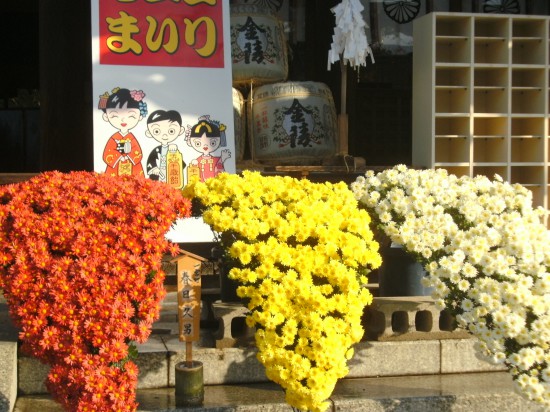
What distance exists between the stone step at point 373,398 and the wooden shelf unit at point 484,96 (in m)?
3.74

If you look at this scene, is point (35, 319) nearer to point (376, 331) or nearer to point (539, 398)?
point (376, 331)

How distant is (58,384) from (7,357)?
63 centimetres

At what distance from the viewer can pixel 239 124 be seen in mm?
8406

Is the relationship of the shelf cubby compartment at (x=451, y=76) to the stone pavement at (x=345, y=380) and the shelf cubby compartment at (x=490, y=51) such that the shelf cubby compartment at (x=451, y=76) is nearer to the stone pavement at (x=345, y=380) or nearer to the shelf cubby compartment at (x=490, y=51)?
the shelf cubby compartment at (x=490, y=51)

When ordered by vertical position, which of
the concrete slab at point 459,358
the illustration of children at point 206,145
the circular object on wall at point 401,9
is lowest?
the concrete slab at point 459,358

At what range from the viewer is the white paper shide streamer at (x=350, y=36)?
8.05 metres

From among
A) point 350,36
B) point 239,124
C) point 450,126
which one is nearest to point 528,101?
point 450,126

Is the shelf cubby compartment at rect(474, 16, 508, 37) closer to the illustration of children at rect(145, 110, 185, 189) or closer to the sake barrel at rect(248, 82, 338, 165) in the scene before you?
the sake barrel at rect(248, 82, 338, 165)

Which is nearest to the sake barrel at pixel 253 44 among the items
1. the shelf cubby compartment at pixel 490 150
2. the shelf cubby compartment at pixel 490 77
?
the shelf cubby compartment at pixel 490 77

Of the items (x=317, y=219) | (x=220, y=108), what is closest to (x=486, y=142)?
(x=220, y=108)

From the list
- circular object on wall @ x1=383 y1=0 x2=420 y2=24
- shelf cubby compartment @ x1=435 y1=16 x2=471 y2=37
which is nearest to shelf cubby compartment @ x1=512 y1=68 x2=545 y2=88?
shelf cubby compartment @ x1=435 y1=16 x2=471 y2=37

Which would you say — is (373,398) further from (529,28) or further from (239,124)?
(529,28)

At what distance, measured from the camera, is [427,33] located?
334 inches

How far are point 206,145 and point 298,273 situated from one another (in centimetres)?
283
